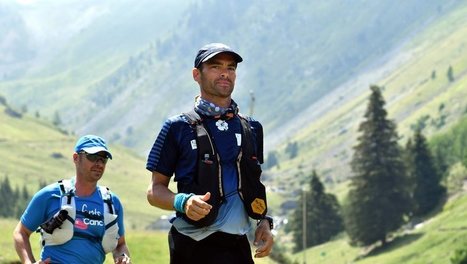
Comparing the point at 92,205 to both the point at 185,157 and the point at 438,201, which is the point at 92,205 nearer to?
the point at 185,157

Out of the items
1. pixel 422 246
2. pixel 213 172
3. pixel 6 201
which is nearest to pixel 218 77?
pixel 213 172

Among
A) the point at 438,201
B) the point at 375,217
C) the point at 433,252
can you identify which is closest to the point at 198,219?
the point at 433,252

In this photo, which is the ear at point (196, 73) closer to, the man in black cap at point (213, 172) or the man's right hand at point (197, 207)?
the man in black cap at point (213, 172)

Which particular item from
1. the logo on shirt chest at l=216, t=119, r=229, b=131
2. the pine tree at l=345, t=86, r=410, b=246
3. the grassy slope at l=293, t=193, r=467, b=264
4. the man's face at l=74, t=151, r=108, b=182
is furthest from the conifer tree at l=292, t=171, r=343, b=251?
the logo on shirt chest at l=216, t=119, r=229, b=131

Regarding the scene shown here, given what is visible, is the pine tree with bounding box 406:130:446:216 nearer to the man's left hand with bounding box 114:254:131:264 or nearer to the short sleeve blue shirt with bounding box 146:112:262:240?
the man's left hand with bounding box 114:254:131:264

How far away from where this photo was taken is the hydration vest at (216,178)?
28.4 feet

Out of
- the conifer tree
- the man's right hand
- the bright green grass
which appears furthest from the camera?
the conifer tree

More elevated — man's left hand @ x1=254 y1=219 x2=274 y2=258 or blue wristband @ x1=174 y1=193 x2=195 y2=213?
blue wristband @ x1=174 y1=193 x2=195 y2=213

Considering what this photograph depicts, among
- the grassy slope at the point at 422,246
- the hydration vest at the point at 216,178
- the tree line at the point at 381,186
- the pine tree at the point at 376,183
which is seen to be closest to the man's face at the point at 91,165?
the hydration vest at the point at 216,178

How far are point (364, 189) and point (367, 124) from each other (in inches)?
309

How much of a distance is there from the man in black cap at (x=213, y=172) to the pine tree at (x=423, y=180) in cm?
11498

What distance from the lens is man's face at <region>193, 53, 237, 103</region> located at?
8.96m

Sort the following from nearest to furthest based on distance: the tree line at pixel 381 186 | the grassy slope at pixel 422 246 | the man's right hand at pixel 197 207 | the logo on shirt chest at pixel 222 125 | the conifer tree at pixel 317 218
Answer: the man's right hand at pixel 197 207, the logo on shirt chest at pixel 222 125, the grassy slope at pixel 422 246, the tree line at pixel 381 186, the conifer tree at pixel 317 218

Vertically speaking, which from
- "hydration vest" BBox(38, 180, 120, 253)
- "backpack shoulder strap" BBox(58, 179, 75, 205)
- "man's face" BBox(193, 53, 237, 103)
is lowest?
"hydration vest" BBox(38, 180, 120, 253)
